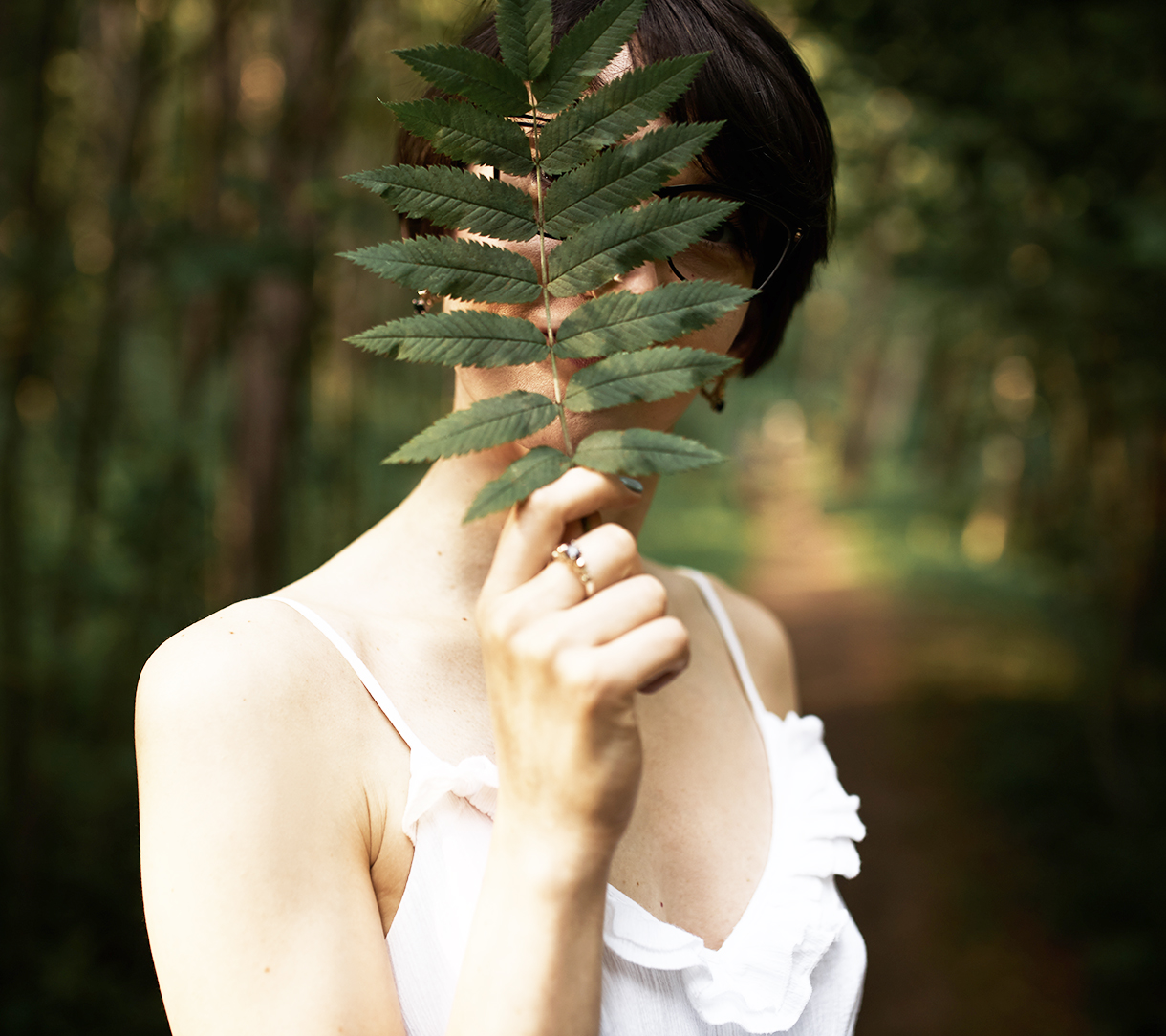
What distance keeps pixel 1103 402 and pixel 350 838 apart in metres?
6.51

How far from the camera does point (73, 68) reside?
616 cm

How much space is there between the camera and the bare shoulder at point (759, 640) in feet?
6.77

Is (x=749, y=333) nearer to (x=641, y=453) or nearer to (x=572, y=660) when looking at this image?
(x=641, y=453)

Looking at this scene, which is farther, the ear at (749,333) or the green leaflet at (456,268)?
the ear at (749,333)

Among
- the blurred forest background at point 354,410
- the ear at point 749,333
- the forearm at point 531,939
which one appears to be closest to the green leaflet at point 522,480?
the forearm at point 531,939

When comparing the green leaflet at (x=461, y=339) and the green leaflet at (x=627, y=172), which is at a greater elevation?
the green leaflet at (x=627, y=172)

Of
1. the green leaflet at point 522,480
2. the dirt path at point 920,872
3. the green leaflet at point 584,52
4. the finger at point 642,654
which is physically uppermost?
the green leaflet at point 584,52

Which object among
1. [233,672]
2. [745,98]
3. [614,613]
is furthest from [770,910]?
[745,98]

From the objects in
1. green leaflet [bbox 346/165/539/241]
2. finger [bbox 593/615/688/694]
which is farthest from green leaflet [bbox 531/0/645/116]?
finger [bbox 593/615/688/694]

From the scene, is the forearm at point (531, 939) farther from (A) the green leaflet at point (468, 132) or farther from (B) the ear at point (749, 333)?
(B) the ear at point (749, 333)

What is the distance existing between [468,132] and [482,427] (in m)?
0.32

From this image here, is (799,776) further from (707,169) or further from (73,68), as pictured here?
(73,68)

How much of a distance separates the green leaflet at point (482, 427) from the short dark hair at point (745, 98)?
1.77 ft

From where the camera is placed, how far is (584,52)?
0.96 metres
